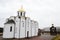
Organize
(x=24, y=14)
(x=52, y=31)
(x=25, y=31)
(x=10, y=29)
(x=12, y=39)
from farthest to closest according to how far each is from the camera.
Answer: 1. (x=52, y=31)
2. (x=24, y=14)
3. (x=25, y=31)
4. (x=10, y=29)
5. (x=12, y=39)

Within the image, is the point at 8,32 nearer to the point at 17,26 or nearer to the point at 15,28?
the point at 15,28

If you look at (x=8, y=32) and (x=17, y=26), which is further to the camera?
(x=17, y=26)

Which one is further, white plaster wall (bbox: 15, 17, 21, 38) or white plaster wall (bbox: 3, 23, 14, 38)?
white plaster wall (bbox: 15, 17, 21, 38)

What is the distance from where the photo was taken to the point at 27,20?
1319 inches

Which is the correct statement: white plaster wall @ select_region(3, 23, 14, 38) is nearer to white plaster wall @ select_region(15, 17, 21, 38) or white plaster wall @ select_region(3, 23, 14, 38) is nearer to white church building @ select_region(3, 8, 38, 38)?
white church building @ select_region(3, 8, 38, 38)

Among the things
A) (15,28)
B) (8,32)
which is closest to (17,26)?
(15,28)

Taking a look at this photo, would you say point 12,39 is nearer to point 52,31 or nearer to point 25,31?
point 25,31

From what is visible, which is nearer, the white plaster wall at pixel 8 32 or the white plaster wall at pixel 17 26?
the white plaster wall at pixel 8 32

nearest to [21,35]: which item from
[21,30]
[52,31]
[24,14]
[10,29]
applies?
[21,30]

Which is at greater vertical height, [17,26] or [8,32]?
[17,26]

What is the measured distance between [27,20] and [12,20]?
185 inches

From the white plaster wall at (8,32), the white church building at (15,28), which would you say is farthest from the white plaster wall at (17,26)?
the white plaster wall at (8,32)

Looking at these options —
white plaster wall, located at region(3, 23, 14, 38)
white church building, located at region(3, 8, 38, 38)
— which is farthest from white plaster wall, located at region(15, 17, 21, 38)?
white plaster wall, located at region(3, 23, 14, 38)

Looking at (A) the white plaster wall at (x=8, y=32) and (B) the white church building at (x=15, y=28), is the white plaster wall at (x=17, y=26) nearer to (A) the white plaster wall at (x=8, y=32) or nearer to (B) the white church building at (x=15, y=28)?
(B) the white church building at (x=15, y=28)
